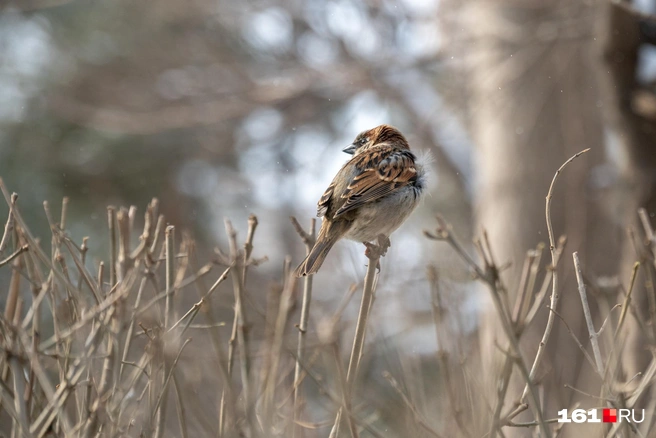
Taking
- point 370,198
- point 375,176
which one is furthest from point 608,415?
point 375,176

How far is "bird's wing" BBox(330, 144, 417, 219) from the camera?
11.9ft

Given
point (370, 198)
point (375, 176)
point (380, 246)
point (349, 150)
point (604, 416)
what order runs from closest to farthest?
point (604, 416) < point (380, 246) < point (370, 198) < point (375, 176) < point (349, 150)

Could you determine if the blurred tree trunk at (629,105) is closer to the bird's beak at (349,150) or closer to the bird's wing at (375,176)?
the bird's wing at (375,176)

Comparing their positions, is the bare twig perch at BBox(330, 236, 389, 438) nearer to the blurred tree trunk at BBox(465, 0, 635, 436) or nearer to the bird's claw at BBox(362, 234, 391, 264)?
the bird's claw at BBox(362, 234, 391, 264)

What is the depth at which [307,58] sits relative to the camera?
9.32 m

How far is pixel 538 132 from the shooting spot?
305 inches

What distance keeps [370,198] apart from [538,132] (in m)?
4.63

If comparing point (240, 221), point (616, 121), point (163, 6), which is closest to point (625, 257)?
point (616, 121)

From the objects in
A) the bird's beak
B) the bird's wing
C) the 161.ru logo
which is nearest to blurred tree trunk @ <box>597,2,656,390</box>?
the bird's wing

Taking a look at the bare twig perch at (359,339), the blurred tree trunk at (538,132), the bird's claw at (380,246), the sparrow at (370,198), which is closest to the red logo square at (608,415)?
the bare twig perch at (359,339)

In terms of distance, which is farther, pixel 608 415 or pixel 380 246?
pixel 380 246

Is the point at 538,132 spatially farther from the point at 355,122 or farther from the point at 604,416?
the point at 604,416

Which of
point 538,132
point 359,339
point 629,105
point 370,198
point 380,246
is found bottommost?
point 359,339

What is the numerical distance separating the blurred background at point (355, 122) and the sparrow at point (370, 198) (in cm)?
14
